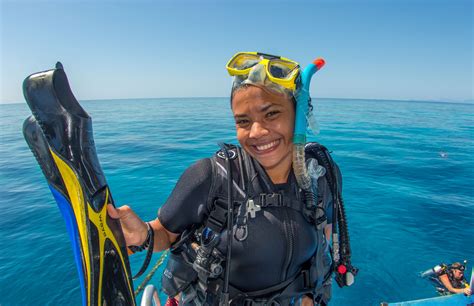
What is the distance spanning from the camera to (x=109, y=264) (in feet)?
5.41

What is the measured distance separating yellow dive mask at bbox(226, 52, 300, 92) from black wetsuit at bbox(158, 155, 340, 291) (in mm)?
634

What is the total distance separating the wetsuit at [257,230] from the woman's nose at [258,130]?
12.4 inches

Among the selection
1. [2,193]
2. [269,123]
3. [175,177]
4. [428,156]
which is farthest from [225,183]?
[428,156]

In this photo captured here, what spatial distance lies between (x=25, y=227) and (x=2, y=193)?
285 centimetres

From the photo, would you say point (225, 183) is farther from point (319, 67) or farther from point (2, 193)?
point (2, 193)

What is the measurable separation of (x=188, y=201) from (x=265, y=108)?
2.61ft

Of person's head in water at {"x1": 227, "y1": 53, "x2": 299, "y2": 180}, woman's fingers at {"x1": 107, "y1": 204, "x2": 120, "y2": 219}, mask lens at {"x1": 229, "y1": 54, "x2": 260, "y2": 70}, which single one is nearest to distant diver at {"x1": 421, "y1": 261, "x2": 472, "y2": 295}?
person's head in water at {"x1": 227, "y1": 53, "x2": 299, "y2": 180}

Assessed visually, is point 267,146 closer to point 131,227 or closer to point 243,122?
point 243,122

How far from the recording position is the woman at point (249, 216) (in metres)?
1.91

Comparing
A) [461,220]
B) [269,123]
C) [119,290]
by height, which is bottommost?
[461,220]

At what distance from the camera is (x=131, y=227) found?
176 centimetres

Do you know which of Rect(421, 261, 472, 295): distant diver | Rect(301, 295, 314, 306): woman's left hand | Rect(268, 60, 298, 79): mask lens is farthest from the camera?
Rect(421, 261, 472, 295): distant diver

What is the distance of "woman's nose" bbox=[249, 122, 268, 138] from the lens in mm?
1884

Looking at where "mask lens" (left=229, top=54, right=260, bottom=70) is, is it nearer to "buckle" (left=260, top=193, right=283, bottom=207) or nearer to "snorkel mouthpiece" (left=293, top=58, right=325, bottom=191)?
"snorkel mouthpiece" (left=293, top=58, right=325, bottom=191)
